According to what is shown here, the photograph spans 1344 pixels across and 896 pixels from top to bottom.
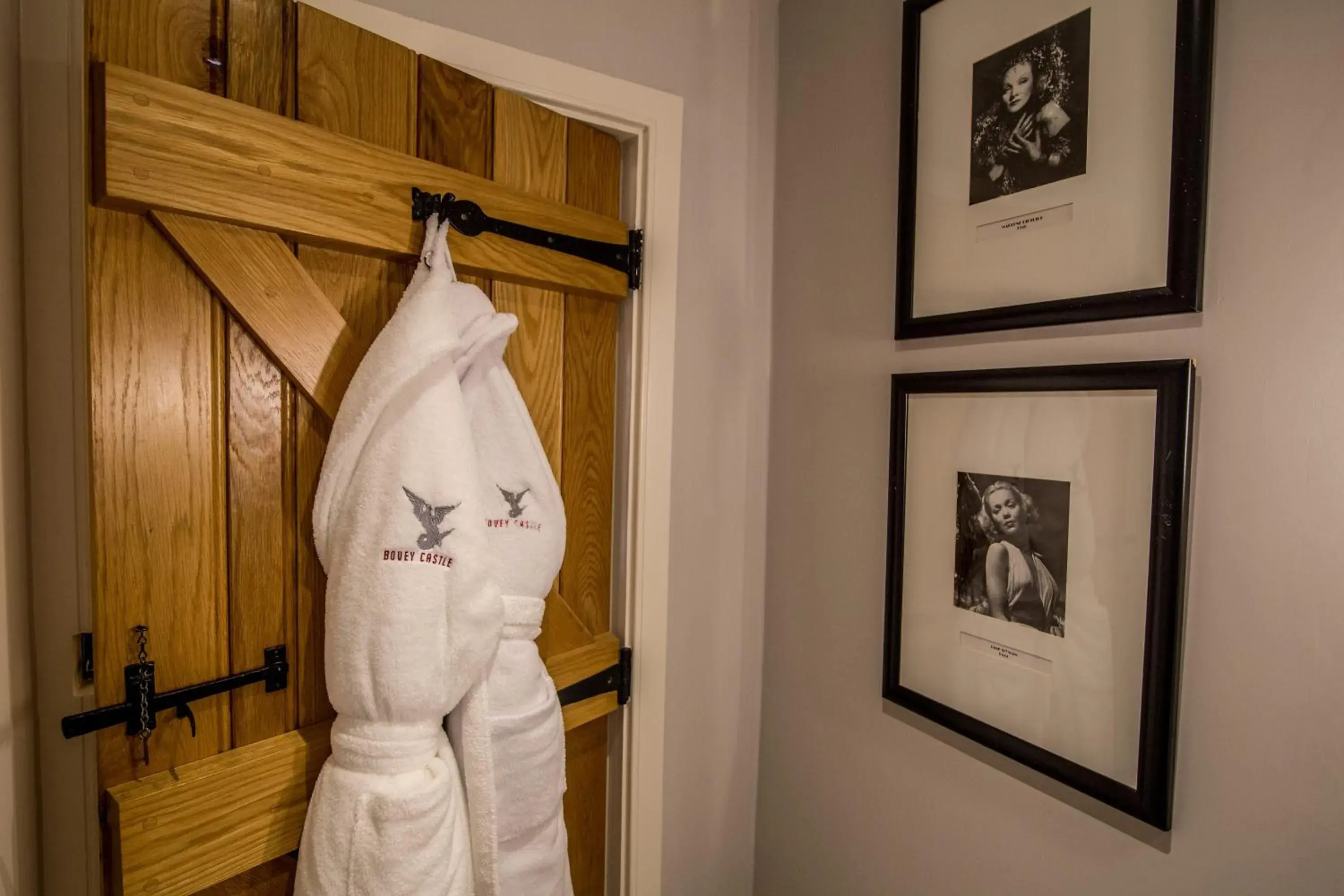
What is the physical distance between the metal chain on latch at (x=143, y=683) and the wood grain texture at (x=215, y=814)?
0.19ft

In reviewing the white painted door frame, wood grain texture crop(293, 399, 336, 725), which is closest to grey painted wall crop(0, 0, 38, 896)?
the white painted door frame

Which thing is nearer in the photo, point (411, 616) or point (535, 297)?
point (411, 616)

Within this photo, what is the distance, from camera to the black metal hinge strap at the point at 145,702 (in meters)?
0.59

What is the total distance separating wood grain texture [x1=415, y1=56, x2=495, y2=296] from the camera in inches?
32.5

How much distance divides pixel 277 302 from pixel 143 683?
1.35ft

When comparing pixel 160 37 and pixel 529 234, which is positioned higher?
pixel 160 37

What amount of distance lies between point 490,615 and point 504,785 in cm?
26

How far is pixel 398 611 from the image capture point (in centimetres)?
67

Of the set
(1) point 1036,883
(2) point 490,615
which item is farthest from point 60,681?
(1) point 1036,883

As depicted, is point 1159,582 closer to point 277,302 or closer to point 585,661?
point 585,661

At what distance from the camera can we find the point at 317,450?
75cm

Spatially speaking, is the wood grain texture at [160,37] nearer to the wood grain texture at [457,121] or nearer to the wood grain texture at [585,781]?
the wood grain texture at [457,121]

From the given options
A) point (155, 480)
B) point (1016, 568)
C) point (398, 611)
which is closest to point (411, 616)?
point (398, 611)

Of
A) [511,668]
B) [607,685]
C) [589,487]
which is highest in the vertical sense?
[589,487]
